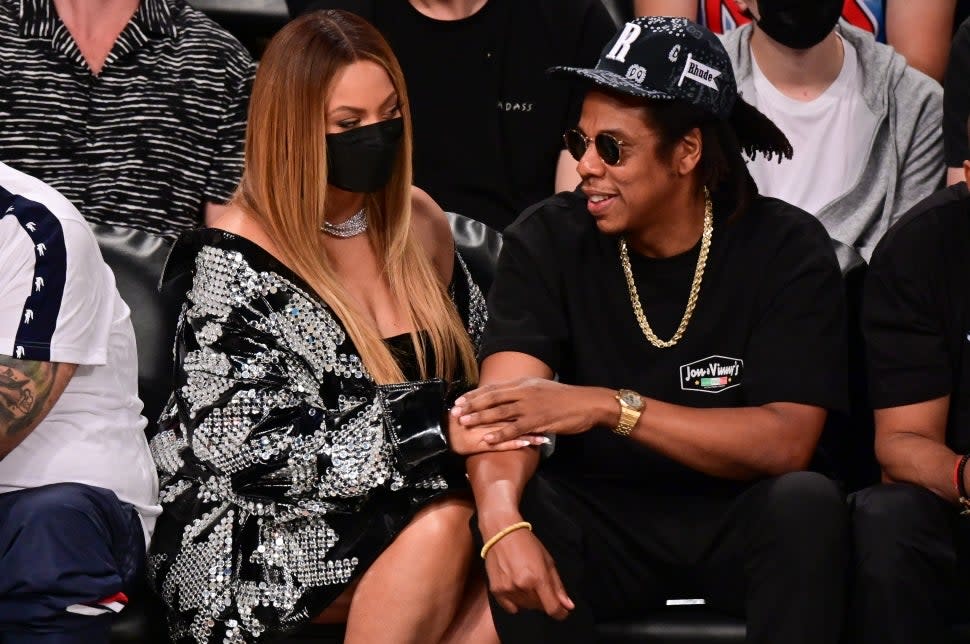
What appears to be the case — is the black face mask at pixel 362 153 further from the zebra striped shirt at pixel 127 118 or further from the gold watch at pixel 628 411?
the zebra striped shirt at pixel 127 118

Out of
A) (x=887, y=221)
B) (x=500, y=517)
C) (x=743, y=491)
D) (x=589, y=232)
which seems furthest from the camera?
(x=887, y=221)

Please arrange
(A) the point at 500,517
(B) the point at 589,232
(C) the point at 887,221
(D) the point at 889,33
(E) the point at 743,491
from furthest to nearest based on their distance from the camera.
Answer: (D) the point at 889,33, (C) the point at 887,221, (B) the point at 589,232, (E) the point at 743,491, (A) the point at 500,517

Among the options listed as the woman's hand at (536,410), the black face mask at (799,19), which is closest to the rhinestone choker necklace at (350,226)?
the woman's hand at (536,410)

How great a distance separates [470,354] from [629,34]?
645mm

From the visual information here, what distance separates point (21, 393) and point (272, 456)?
41 centimetres

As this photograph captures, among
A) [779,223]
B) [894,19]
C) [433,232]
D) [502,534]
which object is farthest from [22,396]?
[894,19]

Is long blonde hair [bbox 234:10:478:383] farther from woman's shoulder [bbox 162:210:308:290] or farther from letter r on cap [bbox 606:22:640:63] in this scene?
letter r on cap [bbox 606:22:640:63]

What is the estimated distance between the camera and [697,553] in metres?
2.57

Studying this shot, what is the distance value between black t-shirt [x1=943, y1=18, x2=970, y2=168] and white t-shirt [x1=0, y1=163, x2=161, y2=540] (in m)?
1.84

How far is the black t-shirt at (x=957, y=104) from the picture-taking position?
134 inches

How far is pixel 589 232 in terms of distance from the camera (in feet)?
9.17

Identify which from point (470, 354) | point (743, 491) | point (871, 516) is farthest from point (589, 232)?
point (871, 516)

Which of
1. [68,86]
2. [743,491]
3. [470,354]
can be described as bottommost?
[743,491]

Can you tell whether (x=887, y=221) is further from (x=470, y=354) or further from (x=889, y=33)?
(x=470, y=354)
